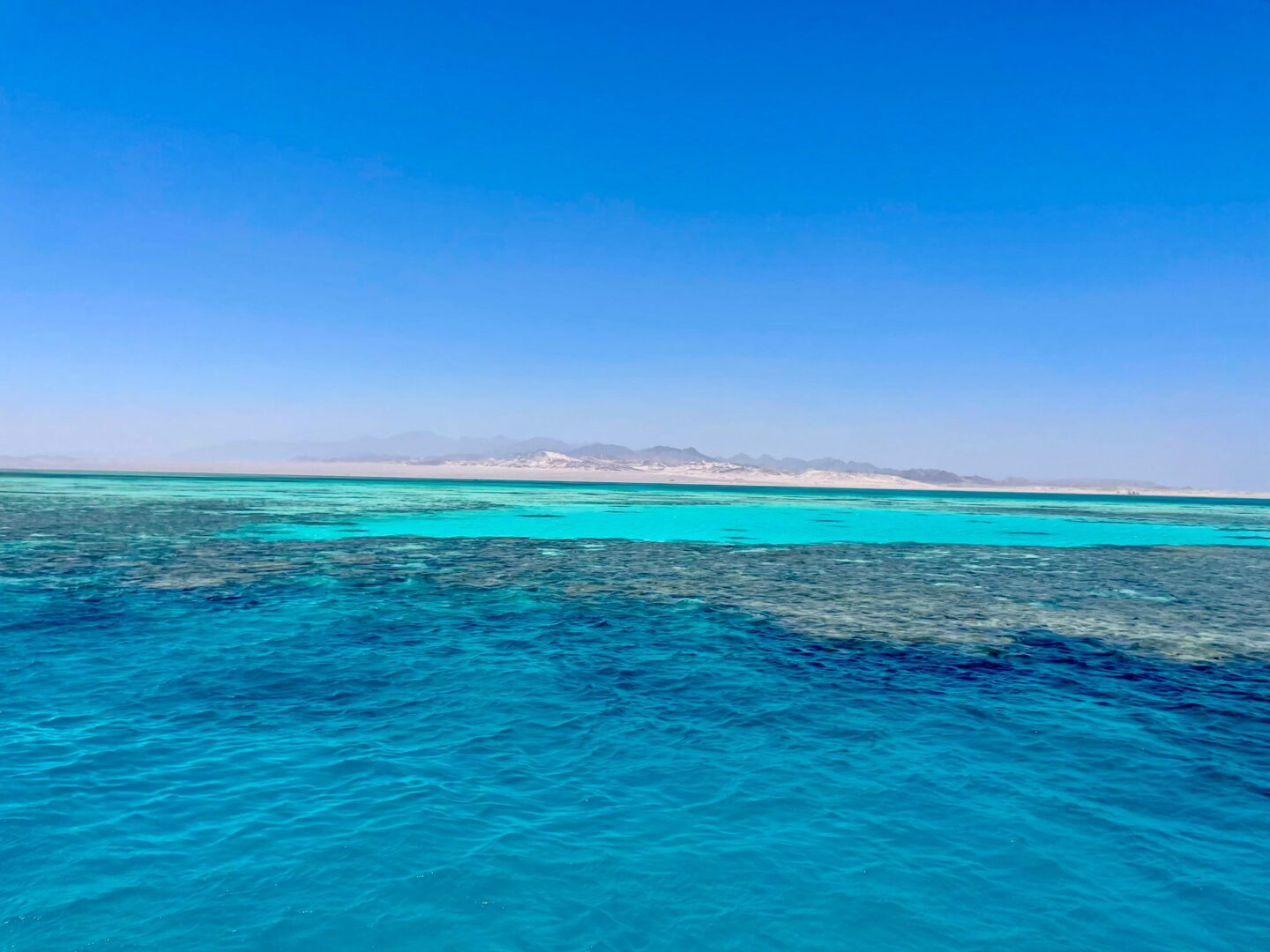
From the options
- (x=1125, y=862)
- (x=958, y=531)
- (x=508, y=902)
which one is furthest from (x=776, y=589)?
(x=958, y=531)

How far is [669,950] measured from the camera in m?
6.76

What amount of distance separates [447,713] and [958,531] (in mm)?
56360

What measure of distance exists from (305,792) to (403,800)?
4.22ft

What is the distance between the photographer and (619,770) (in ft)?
34.4

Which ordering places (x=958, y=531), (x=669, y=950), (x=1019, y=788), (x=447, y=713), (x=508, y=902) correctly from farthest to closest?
(x=958, y=531) → (x=447, y=713) → (x=1019, y=788) → (x=508, y=902) → (x=669, y=950)

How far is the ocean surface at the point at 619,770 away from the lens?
7.29 metres

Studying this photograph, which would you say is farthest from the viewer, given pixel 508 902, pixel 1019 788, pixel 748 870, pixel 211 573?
pixel 211 573

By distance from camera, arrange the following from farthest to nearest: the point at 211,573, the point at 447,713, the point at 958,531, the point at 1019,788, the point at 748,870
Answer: the point at 958,531 < the point at 211,573 < the point at 447,713 < the point at 1019,788 < the point at 748,870

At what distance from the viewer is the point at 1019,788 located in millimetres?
10266

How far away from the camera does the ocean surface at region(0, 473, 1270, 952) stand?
23.9ft

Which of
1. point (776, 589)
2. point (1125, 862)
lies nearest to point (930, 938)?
point (1125, 862)

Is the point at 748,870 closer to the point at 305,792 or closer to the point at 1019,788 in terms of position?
the point at 1019,788

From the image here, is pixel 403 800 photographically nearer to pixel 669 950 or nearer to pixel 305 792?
pixel 305 792

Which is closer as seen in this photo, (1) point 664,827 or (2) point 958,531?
(1) point 664,827
